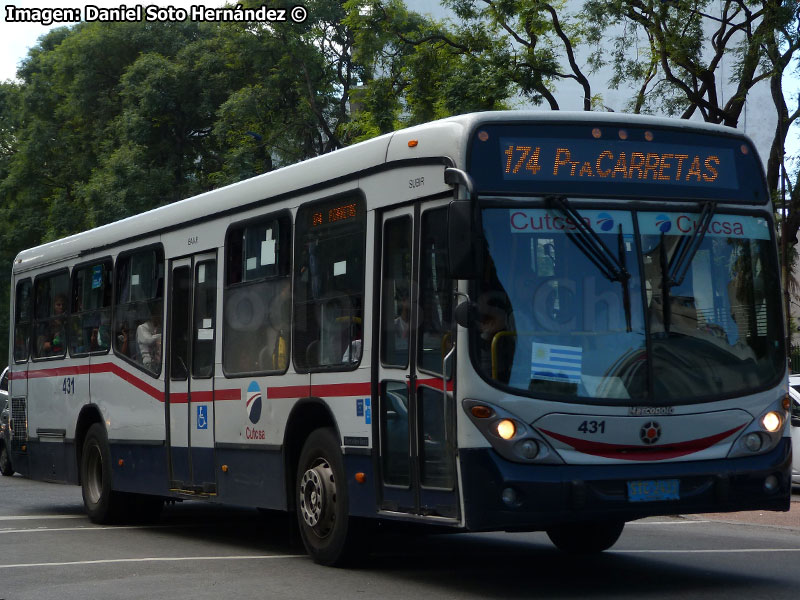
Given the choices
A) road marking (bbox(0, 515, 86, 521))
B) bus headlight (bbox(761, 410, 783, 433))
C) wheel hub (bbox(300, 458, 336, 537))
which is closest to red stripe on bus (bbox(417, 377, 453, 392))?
wheel hub (bbox(300, 458, 336, 537))

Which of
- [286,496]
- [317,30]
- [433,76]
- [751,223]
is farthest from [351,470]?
[317,30]

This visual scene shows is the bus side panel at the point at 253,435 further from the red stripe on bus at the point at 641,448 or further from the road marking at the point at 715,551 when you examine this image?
the road marking at the point at 715,551

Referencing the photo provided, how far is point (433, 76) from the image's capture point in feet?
89.7

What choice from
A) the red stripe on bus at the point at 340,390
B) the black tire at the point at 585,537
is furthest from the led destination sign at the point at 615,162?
the black tire at the point at 585,537

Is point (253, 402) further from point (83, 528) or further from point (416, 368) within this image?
point (83, 528)

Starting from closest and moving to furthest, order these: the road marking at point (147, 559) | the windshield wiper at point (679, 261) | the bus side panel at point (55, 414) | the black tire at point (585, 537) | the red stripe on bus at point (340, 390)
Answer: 1. the windshield wiper at point (679, 261)
2. the red stripe on bus at point (340, 390)
3. the road marking at point (147, 559)
4. the black tire at point (585, 537)
5. the bus side panel at point (55, 414)

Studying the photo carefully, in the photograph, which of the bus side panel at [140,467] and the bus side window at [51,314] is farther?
the bus side window at [51,314]

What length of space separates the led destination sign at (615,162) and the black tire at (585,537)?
10.1ft

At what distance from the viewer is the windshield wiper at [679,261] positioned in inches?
339

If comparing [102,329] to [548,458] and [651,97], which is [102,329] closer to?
[548,458]

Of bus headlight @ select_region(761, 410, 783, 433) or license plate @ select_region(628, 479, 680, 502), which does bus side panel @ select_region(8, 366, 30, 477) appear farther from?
bus headlight @ select_region(761, 410, 783, 433)

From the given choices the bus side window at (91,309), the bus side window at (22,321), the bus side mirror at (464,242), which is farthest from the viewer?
the bus side window at (22,321)

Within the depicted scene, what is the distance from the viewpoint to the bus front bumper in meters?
8.12

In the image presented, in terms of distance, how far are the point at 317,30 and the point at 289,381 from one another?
27011 millimetres
